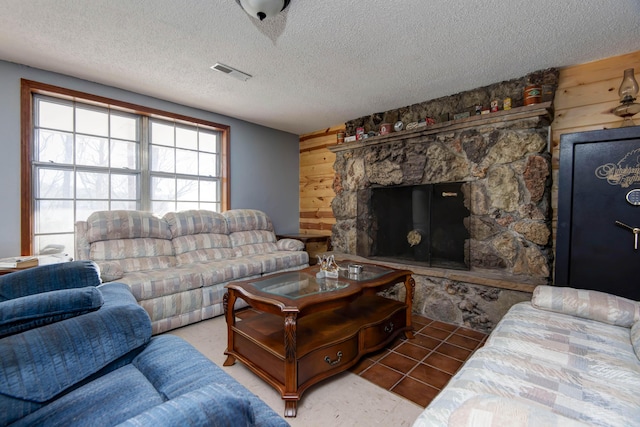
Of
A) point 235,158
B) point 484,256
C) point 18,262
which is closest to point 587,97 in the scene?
point 484,256

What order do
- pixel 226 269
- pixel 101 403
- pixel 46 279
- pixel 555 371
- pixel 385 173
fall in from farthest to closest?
pixel 385 173
pixel 226 269
pixel 46 279
pixel 555 371
pixel 101 403

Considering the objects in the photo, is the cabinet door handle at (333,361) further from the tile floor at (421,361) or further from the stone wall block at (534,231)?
the stone wall block at (534,231)

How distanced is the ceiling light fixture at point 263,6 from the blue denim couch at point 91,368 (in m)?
1.69

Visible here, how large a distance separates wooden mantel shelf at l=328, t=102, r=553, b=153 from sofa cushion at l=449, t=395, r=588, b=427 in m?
2.54

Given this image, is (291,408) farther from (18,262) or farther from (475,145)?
(475,145)

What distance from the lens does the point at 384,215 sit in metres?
3.75

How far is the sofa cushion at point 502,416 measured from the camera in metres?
0.73

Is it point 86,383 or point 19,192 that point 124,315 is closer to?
point 86,383

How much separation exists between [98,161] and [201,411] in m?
3.42

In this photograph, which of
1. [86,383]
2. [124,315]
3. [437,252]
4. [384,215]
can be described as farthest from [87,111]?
[437,252]

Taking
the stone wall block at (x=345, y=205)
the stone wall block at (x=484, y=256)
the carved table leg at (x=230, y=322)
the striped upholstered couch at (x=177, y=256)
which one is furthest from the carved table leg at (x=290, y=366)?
the stone wall block at (x=345, y=205)

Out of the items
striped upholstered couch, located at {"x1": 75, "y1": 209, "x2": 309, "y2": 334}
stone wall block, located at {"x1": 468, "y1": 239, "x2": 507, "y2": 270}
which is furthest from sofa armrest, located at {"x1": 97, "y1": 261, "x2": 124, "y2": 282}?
stone wall block, located at {"x1": 468, "y1": 239, "x2": 507, "y2": 270}

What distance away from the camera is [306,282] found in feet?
7.29

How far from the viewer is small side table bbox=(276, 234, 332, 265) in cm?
423
